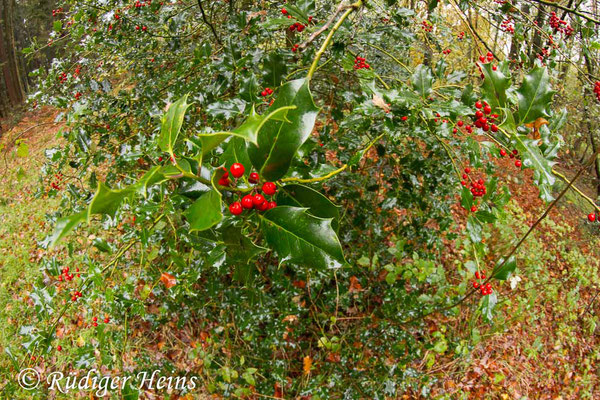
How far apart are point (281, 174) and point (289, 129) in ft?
0.26

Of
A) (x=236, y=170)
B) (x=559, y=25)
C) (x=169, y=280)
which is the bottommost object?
(x=169, y=280)

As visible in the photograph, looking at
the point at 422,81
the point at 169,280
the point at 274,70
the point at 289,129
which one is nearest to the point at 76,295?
the point at 169,280

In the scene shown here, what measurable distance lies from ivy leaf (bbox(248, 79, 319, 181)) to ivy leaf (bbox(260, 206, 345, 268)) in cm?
8

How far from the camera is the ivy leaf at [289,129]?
0.58 meters

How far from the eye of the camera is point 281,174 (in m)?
0.60

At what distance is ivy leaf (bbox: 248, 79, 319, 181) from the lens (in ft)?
1.90

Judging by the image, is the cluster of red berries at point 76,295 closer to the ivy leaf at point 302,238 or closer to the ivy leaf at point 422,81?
the ivy leaf at point 302,238

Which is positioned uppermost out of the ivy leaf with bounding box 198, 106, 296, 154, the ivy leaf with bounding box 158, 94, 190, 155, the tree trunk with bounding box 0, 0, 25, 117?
the ivy leaf with bounding box 198, 106, 296, 154

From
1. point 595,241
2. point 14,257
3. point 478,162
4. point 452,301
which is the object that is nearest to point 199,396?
point 452,301

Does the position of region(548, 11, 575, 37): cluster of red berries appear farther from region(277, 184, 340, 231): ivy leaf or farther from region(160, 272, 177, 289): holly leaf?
region(160, 272, 177, 289): holly leaf

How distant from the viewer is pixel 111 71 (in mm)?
3369

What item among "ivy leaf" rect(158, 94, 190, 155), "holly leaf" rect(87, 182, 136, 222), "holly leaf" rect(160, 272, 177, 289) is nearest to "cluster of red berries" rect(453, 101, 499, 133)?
"ivy leaf" rect(158, 94, 190, 155)

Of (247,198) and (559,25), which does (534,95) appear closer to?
(247,198)

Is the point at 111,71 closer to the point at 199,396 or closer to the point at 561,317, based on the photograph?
the point at 199,396
